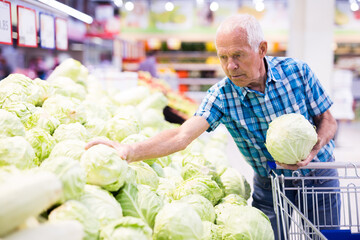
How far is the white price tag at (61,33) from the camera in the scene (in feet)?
10.8

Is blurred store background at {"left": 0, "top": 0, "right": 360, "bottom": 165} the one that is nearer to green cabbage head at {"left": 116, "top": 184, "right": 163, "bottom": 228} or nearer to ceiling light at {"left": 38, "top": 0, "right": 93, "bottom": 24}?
ceiling light at {"left": 38, "top": 0, "right": 93, "bottom": 24}

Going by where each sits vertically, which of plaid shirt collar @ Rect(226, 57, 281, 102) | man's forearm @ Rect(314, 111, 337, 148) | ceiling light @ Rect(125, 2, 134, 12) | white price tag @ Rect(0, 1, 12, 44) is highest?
ceiling light @ Rect(125, 2, 134, 12)

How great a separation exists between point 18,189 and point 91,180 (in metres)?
0.55

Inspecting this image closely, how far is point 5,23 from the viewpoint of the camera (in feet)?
7.56

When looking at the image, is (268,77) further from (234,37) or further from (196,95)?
(196,95)

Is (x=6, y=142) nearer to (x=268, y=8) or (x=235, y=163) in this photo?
(x=235, y=163)

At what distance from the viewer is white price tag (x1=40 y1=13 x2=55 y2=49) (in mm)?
2941

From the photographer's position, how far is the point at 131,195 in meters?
1.57

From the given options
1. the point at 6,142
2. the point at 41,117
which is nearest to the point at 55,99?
the point at 41,117

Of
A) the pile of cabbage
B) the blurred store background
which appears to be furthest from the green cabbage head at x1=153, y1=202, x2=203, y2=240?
the blurred store background

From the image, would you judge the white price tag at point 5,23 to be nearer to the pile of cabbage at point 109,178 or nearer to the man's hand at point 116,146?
the pile of cabbage at point 109,178

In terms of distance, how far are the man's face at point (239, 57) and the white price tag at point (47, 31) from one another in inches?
64.2

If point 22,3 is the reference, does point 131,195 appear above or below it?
below

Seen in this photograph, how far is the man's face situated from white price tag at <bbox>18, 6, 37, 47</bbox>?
4.73 feet
